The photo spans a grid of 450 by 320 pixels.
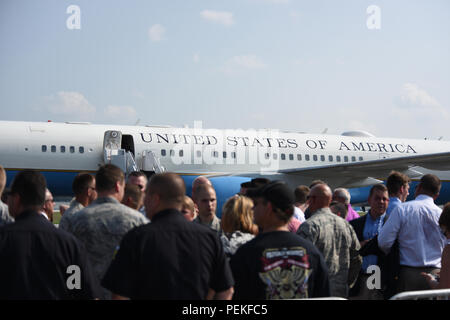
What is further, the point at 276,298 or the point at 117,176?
the point at 117,176

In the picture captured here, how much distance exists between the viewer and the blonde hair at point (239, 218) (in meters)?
5.05

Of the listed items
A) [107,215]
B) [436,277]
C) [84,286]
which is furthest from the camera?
[436,277]

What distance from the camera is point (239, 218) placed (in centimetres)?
506

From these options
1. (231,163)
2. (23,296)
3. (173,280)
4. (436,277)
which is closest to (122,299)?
(173,280)

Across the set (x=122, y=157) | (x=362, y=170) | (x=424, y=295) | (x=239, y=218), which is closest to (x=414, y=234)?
(x=424, y=295)

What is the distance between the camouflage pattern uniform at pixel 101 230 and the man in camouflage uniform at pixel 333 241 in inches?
72.4

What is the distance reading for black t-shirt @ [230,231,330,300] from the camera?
3994mm

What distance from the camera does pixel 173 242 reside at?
3.65 meters

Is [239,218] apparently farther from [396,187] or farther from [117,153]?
[117,153]

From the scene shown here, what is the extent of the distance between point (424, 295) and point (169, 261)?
1.97 m

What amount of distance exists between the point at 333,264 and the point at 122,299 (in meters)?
2.68

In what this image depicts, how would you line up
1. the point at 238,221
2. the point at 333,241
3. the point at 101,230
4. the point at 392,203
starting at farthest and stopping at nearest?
the point at 392,203 → the point at 333,241 → the point at 238,221 → the point at 101,230

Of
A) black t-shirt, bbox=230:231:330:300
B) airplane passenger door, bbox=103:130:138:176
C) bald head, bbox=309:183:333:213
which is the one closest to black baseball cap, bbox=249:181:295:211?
black t-shirt, bbox=230:231:330:300
